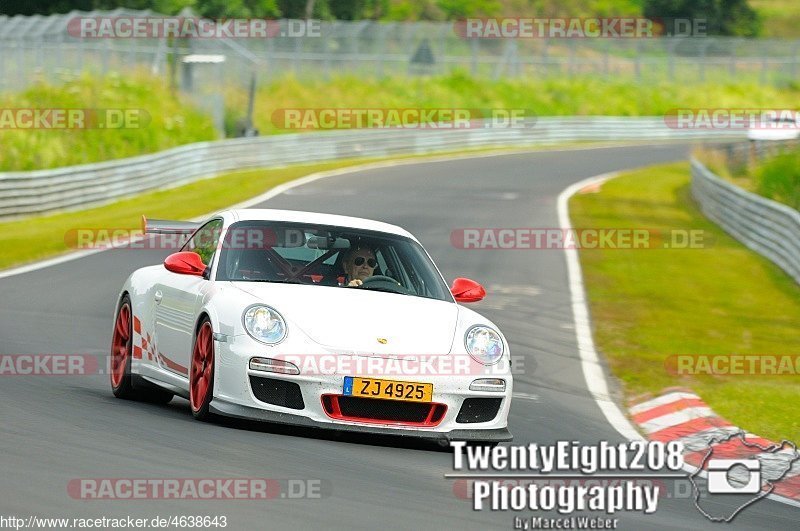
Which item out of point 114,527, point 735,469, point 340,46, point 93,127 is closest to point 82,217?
point 93,127

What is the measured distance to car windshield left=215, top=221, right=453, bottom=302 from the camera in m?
9.19

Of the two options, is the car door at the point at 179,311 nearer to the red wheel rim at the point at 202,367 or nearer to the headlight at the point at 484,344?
the red wheel rim at the point at 202,367

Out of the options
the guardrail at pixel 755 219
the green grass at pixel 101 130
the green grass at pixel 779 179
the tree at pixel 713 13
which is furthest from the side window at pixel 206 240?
the tree at pixel 713 13

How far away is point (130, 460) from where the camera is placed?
22.2ft

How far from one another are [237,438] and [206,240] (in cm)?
229

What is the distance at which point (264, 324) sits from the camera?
825 centimetres

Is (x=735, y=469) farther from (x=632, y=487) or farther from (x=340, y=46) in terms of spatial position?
(x=340, y=46)

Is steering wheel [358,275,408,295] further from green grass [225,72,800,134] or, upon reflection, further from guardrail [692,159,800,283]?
green grass [225,72,800,134]

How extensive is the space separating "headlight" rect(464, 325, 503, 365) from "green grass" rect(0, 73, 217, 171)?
22.0m

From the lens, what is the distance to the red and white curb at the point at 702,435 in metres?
9.10

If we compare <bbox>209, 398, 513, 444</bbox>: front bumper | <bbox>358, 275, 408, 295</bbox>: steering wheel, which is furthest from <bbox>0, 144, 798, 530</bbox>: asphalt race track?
<bbox>358, 275, 408, 295</bbox>: steering wheel

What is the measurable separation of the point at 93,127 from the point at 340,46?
20084 mm

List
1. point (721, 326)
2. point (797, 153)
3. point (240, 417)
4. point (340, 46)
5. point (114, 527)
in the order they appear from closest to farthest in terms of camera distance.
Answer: point (114, 527) < point (240, 417) < point (721, 326) < point (797, 153) < point (340, 46)

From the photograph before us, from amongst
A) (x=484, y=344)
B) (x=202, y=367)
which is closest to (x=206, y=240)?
(x=202, y=367)
